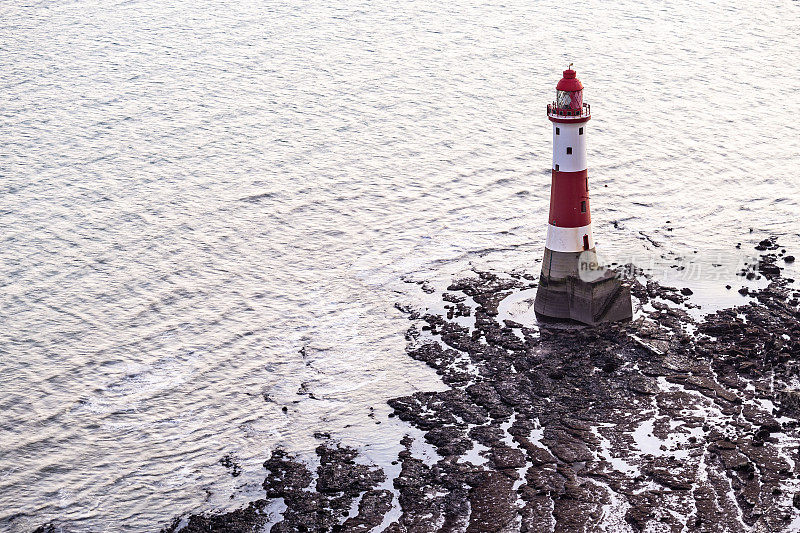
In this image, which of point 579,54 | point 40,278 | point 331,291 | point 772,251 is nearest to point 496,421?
point 331,291

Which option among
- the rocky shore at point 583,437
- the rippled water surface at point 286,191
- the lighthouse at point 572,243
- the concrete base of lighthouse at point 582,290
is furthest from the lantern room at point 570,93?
the rippled water surface at point 286,191

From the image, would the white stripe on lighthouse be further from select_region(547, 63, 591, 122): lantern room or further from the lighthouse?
select_region(547, 63, 591, 122): lantern room

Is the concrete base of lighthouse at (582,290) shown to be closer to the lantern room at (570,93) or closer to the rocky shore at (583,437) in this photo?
the rocky shore at (583,437)

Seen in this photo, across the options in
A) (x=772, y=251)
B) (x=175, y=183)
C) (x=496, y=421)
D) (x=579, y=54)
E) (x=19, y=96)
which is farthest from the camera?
(x=579, y=54)

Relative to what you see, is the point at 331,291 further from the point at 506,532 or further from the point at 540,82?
the point at 540,82

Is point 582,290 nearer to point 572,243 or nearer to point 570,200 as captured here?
point 572,243

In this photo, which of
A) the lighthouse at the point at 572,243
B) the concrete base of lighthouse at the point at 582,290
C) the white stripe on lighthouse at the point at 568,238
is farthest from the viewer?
the concrete base of lighthouse at the point at 582,290
